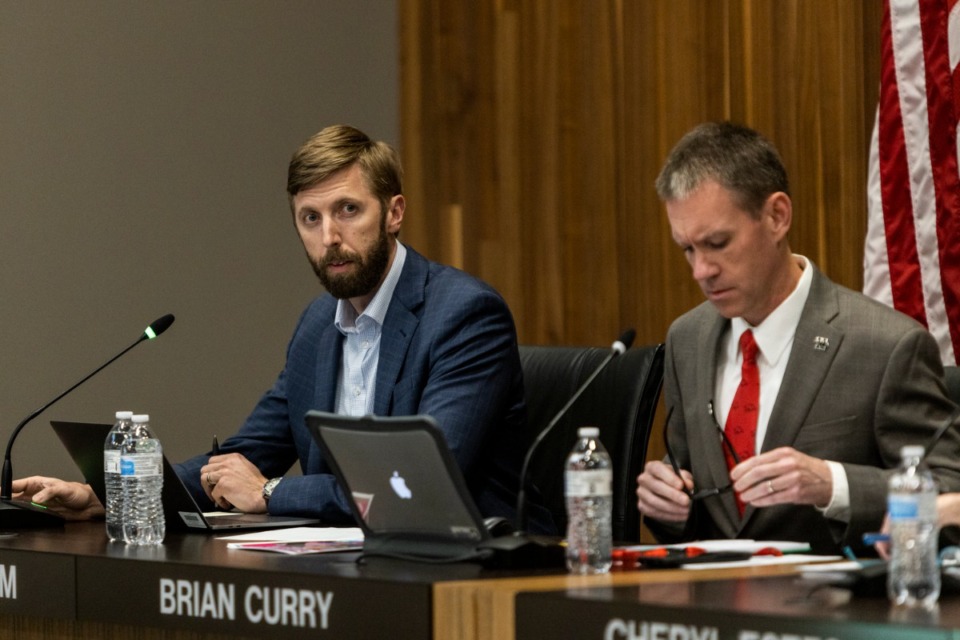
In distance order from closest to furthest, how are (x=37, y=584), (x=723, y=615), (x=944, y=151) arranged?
(x=723, y=615), (x=37, y=584), (x=944, y=151)

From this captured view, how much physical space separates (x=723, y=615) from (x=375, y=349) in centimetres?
179

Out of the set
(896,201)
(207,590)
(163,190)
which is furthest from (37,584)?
(163,190)

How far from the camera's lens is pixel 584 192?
17.3 ft

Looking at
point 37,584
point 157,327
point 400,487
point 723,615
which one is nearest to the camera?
point 723,615

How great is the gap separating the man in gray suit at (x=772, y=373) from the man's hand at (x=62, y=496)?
1.27 metres

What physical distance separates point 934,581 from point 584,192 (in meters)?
3.53

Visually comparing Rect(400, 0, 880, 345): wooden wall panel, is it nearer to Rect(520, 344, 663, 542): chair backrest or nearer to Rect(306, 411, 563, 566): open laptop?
Rect(520, 344, 663, 542): chair backrest

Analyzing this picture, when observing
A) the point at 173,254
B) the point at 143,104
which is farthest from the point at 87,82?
the point at 173,254

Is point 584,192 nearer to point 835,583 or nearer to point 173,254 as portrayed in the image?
point 173,254

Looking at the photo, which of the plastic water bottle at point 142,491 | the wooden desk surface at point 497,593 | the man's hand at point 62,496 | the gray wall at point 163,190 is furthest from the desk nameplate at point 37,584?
the gray wall at point 163,190

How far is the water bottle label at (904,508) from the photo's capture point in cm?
184

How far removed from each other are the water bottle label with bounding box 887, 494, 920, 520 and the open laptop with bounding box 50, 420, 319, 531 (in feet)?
4.95

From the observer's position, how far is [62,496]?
10.6 ft

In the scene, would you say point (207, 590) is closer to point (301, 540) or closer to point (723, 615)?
point (301, 540)
